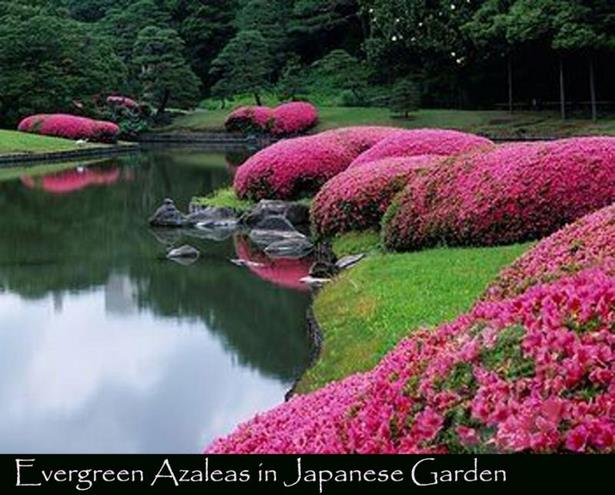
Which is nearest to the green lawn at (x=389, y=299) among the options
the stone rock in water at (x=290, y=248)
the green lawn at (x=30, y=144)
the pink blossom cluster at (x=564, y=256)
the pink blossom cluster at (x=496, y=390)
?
the pink blossom cluster at (x=564, y=256)

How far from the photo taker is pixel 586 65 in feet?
176

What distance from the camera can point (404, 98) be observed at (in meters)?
54.1

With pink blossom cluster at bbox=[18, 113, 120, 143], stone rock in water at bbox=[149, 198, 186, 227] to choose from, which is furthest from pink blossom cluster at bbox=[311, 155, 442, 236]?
pink blossom cluster at bbox=[18, 113, 120, 143]

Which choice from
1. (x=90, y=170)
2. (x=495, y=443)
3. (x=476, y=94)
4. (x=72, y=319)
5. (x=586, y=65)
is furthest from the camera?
(x=476, y=94)

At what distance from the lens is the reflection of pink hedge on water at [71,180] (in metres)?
33.8

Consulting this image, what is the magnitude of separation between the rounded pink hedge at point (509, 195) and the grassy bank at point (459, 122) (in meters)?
29.2

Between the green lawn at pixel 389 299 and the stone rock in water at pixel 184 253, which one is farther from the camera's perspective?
the stone rock in water at pixel 184 253

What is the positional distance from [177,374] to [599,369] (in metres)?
8.00

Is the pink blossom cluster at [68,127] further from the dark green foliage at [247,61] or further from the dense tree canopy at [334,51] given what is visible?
the dark green foliage at [247,61]

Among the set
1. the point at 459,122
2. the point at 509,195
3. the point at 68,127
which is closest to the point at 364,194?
the point at 509,195

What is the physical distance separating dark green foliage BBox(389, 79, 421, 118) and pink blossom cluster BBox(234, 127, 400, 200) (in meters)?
27.7

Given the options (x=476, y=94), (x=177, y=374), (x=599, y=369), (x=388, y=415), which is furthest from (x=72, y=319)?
(x=476, y=94)

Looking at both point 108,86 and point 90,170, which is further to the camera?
point 108,86

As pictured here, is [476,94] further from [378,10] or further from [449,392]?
[449,392]
